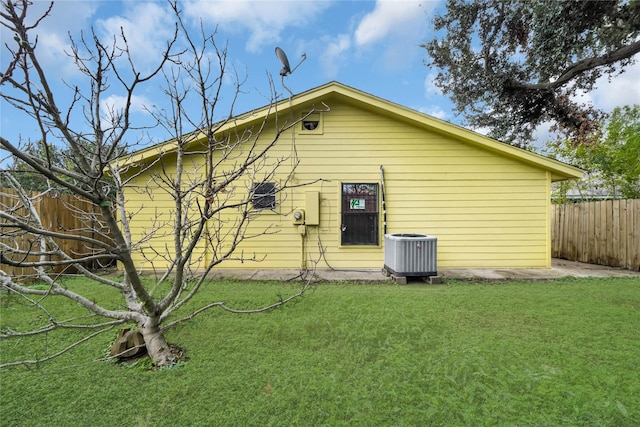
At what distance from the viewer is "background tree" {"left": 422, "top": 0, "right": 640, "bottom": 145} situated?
7074 mm

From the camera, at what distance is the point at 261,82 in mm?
3188

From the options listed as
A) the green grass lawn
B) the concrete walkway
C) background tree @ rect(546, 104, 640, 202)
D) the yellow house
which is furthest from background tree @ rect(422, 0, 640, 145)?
the green grass lawn

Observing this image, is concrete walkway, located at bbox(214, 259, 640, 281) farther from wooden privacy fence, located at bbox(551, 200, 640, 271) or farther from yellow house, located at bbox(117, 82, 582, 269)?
wooden privacy fence, located at bbox(551, 200, 640, 271)

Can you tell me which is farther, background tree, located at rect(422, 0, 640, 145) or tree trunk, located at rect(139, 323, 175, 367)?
background tree, located at rect(422, 0, 640, 145)

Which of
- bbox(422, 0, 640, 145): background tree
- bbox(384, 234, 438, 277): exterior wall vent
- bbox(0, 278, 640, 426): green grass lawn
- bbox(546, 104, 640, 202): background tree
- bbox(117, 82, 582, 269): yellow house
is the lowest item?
bbox(0, 278, 640, 426): green grass lawn

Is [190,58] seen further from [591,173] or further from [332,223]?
[591,173]

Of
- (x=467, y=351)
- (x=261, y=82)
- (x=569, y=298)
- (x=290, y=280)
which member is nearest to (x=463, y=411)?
(x=467, y=351)

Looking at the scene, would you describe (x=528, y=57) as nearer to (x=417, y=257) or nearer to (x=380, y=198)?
(x=380, y=198)

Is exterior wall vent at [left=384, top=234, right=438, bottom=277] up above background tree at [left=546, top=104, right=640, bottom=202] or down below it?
below

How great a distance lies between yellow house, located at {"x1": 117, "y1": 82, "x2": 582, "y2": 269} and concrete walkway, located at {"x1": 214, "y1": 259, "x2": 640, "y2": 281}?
0.28m

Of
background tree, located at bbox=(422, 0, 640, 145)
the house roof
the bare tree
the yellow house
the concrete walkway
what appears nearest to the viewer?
the bare tree

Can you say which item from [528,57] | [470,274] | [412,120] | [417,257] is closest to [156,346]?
[417,257]

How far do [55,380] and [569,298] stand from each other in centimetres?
627

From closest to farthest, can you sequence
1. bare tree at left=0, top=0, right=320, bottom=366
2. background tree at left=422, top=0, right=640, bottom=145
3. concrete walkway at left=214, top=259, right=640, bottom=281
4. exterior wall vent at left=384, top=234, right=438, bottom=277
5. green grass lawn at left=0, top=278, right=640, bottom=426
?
bare tree at left=0, top=0, right=320, bottom=366 → green grass lawn at left=0, top=278, right=640, bottom=426 → exterior wall vent at left=384, top=234, right=438, bottom=277 → concrete walkway at left=214, top=259, right=640, bottom=281 → background tree at left=422, top=0, right=640, bottom=145
